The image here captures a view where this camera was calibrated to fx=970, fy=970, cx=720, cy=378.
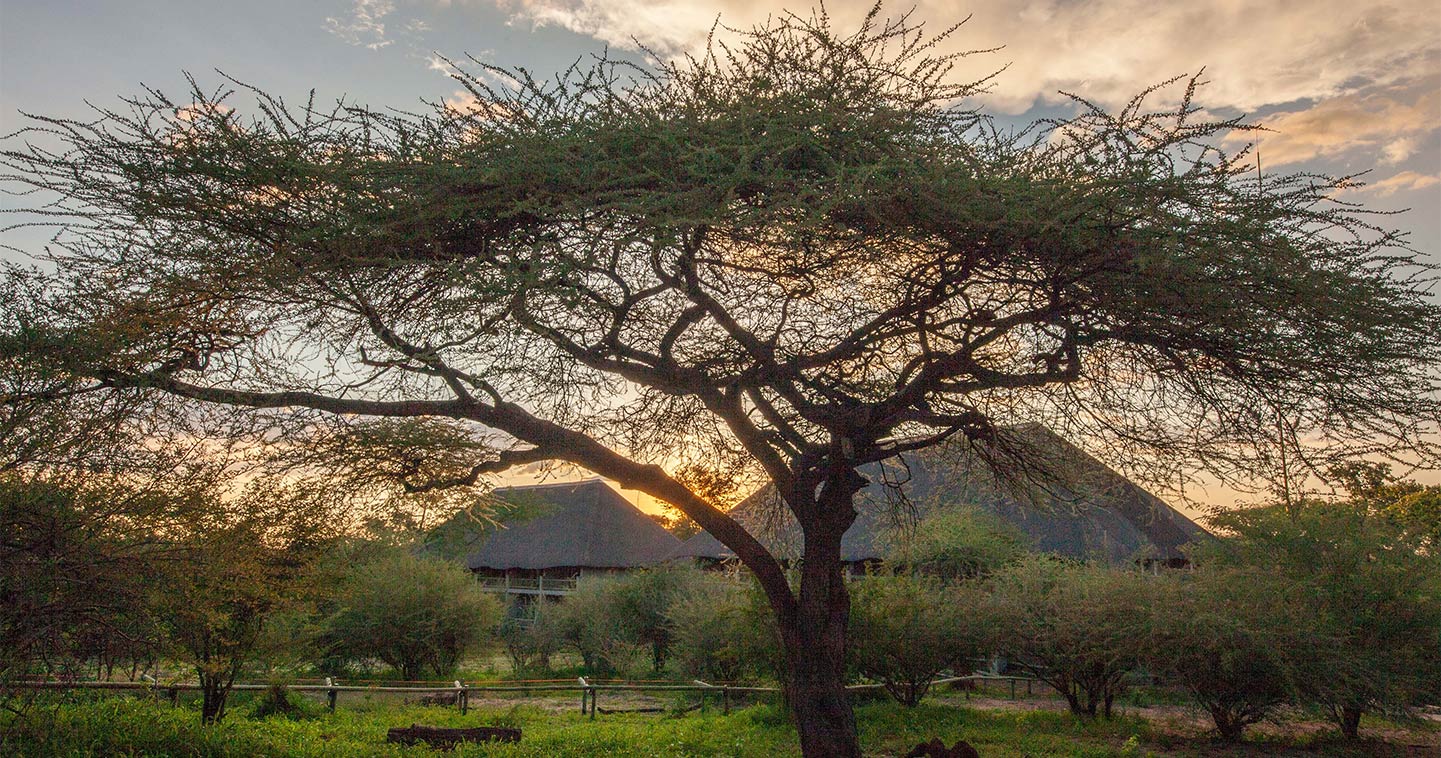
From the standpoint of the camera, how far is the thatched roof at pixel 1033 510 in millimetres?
11203

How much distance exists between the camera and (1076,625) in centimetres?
1418

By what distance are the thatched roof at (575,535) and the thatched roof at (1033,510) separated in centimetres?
355

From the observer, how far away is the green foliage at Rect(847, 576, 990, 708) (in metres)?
14.8

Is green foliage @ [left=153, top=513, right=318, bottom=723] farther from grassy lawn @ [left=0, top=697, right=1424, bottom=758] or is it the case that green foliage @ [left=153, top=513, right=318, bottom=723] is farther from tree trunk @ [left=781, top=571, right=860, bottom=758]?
tree trunk @ [left=781, top=571, right=860, bottom=758]

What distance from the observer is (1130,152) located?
645 cm

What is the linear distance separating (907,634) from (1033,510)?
397 inches

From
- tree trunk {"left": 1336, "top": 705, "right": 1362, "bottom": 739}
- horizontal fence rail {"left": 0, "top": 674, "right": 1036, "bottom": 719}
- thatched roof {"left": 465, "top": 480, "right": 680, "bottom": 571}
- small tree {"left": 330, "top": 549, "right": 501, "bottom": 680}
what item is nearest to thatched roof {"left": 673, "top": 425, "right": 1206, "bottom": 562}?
horizontal fence rail {"left": 0, "top": 674, "right": 1036, "bottom": 719}

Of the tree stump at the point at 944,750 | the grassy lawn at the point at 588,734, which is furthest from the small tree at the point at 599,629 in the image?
the tree stump at the point at 944,750

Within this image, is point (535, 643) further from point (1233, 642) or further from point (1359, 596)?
point (1359, 596)

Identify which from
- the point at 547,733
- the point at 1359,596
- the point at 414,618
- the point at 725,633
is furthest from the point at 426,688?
the point at 1359,596

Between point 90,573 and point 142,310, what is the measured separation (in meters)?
2.16

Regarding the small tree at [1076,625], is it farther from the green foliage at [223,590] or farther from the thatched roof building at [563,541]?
the thatched roof building at [563,541]

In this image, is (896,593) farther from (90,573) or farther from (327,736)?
(90,573)

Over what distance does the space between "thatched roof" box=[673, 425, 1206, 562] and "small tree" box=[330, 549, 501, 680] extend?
22.2ft
